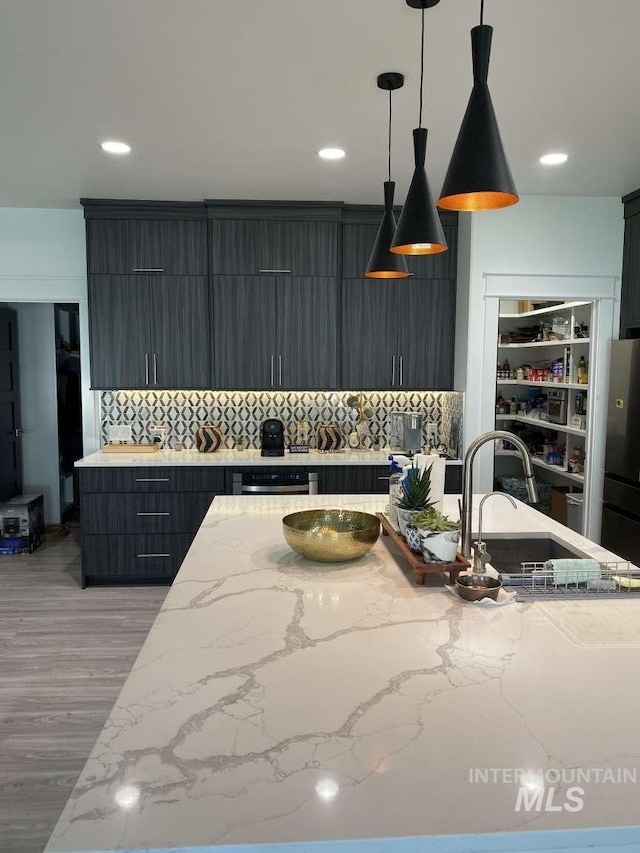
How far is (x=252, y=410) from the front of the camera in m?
5.00

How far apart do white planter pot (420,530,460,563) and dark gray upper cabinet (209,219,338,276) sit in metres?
3.20

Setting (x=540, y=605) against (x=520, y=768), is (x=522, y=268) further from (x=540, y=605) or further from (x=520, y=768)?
(x=520, y=768)

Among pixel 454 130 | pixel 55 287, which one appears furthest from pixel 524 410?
pixel 55 287

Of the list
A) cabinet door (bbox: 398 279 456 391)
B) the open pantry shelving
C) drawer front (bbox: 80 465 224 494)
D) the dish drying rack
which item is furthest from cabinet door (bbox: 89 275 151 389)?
the dish drying rack

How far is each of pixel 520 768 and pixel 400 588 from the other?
81 centimetres

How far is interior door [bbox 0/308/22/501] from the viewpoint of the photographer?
549 cm

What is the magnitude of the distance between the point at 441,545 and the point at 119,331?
3.51 m

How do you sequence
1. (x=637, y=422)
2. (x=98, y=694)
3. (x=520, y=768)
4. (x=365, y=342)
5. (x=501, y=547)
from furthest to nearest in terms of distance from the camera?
(x=365, y=342)
(x=637, y=422)
(x=98, y=694)
(x=501, y=547)
(x=520, y=768)

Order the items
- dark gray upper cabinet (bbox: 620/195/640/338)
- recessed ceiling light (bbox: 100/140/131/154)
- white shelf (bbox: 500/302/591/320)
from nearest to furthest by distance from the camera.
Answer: recessed ceiling light (bbox: 100/140/131/154), dark gray upper cabinet (bbox: 620/195/640/338), white shelf (bbox: 500/302/591/320)

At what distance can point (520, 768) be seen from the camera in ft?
3.18

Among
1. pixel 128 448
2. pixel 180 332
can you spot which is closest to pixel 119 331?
pixel 180 332

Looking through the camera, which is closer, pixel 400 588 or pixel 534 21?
pixel 400 588

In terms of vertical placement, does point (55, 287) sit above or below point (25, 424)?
above

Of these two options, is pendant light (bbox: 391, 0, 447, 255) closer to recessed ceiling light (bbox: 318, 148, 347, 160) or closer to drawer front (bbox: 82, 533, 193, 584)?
recessed ceiling light (bbox: 318, 148, 347, 160)
